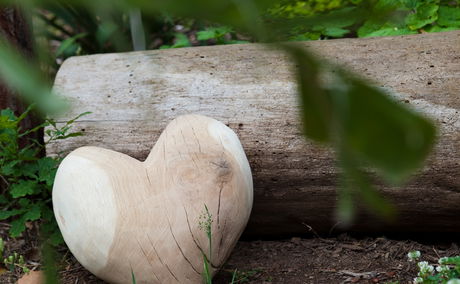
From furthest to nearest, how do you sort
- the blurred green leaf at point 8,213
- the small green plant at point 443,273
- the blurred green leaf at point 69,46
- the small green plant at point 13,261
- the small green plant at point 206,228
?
1. the blurred green leaf at point 69,46
2. the small green plant at point 13,261
3. the blurred green leaf at point 8,213
4. the small green plant at point 206,228
5. the small green plant at point 443,273

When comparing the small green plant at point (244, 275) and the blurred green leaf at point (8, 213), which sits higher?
the blurred green leaf at point (8, 213)

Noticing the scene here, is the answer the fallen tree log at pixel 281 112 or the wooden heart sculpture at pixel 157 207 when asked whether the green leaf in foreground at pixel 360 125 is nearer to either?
the wooden heart sculpture at pixel 157 207

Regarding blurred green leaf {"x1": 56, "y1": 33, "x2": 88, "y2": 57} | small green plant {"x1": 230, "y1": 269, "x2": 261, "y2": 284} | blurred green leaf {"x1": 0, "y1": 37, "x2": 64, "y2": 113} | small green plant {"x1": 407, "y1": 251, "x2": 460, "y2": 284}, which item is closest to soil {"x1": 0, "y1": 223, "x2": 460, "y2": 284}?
small green plant {"x1": 230, "y1": 269, "x2": 261, "y2": 284}

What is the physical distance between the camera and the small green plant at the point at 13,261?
2598 mm

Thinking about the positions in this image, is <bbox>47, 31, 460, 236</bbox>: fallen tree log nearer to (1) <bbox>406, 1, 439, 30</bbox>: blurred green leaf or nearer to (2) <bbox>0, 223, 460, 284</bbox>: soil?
(2) <bbox>0, 223, 460, 284</bbox>: soil

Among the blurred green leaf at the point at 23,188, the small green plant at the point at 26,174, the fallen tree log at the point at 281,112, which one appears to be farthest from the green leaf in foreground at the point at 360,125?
the blurred green leaf at the point at 23,188

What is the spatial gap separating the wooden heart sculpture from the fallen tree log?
204 millimetres

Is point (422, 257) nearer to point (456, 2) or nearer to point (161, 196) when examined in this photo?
point (161, 196)

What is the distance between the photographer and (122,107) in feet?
8.32

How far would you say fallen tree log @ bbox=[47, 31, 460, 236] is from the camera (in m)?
2.38

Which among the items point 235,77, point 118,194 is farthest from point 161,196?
point 235,77

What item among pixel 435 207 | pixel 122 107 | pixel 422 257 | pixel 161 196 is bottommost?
pixel 422 257

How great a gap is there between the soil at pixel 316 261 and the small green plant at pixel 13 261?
27 millimetres

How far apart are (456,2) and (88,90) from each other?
1967mm
